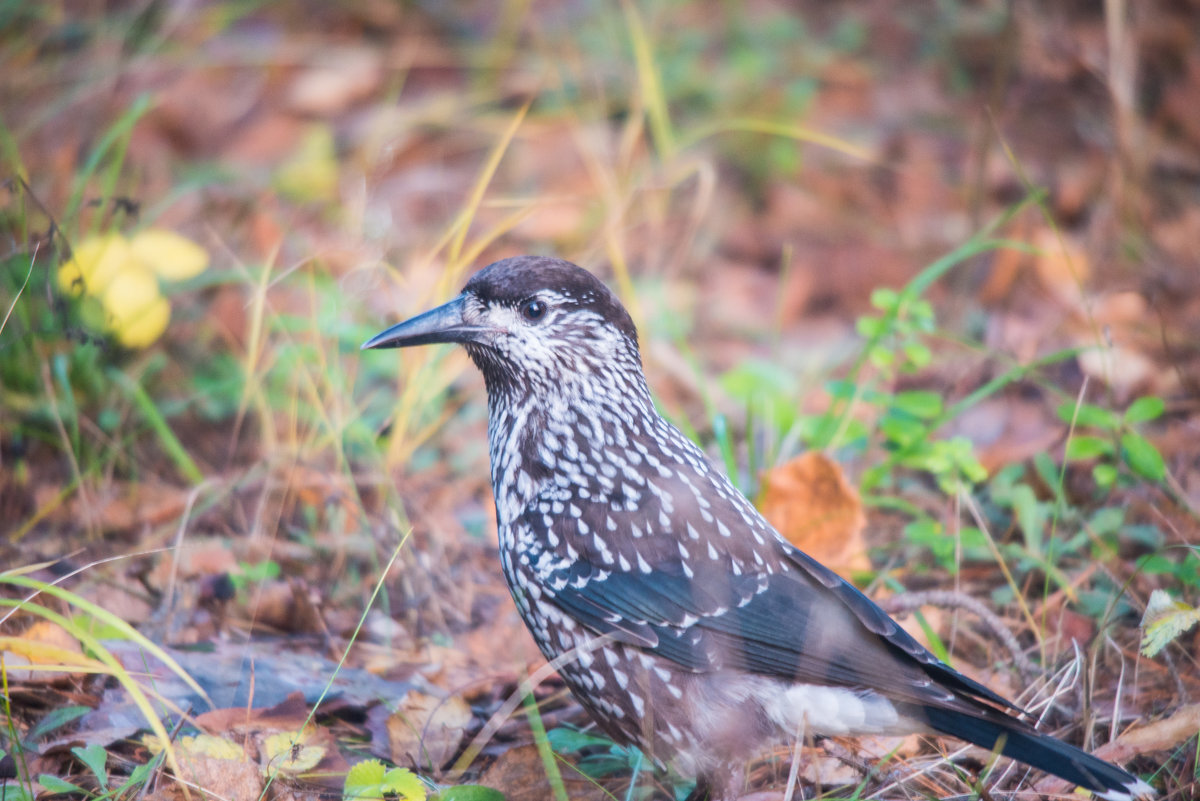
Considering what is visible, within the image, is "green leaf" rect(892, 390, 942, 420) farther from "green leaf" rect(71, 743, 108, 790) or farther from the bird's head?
"green leaf" rect(71, 743, 108, 790)

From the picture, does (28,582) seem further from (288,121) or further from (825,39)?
(825,39)

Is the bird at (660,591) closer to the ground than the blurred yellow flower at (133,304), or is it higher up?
closer to the ground

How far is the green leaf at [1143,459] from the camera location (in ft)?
11.9

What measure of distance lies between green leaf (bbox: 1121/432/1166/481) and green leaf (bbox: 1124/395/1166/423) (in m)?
0.06

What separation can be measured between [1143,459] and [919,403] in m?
0.79

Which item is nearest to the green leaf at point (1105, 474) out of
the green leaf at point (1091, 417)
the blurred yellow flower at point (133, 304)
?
the green leaf at point (1091, 417)

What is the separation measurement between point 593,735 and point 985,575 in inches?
63.7

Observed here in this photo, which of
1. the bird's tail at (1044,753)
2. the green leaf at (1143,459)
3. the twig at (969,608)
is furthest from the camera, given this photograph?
the green leaf at (1143,459)

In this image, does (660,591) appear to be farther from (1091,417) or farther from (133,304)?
(133,304)

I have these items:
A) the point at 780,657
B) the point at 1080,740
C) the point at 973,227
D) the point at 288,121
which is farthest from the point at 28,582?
the point at 288,121

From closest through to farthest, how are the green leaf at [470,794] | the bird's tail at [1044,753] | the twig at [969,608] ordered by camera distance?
the bird's tail at [1044,753], the green leaf at [470,794], the twig at [969,608]

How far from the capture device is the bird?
111 inches

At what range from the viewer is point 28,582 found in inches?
97.3

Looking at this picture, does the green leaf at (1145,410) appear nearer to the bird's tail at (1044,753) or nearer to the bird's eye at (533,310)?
the bird's tail at (1044,753)
